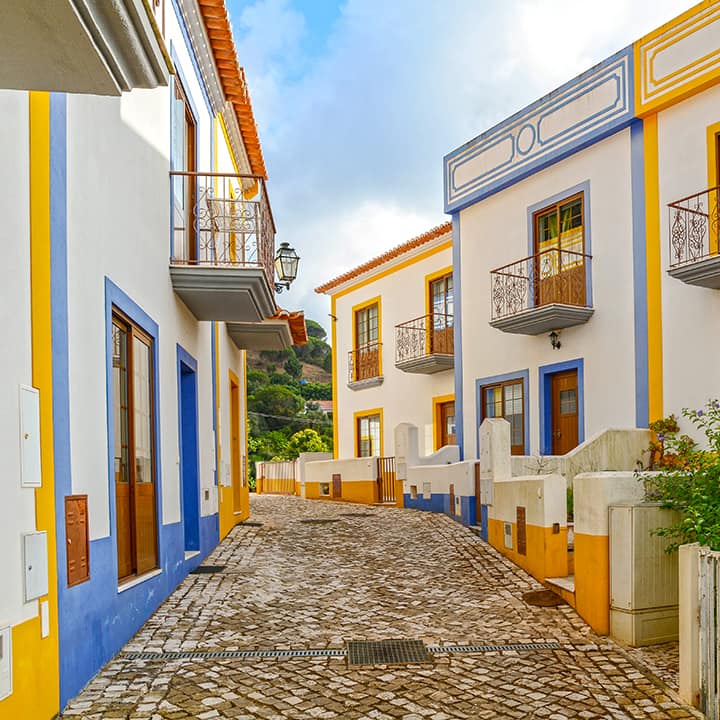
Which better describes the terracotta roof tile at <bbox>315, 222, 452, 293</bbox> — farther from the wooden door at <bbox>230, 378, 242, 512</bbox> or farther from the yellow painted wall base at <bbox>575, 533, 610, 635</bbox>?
the yellow painted wall base at <bbox>575, 533, 610, 635</bbox>

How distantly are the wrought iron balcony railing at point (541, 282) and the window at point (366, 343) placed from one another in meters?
7.14

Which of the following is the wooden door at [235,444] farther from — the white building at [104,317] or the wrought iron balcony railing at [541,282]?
the wrought iron balcony railing at [541,282]

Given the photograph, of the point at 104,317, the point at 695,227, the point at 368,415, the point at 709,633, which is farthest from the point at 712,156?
the point at 368,415

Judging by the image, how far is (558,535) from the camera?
7805 millimetres

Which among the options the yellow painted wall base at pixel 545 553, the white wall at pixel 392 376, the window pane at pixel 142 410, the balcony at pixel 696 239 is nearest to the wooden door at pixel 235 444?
the window pane at pixel 142 410

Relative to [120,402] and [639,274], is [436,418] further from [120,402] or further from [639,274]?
[120,402]

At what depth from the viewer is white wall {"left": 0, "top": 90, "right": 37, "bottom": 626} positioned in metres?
3.82

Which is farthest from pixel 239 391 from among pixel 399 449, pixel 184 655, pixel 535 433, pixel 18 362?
pixel 18 362

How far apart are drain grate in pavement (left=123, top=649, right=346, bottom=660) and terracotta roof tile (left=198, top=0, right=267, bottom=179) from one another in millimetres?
6661

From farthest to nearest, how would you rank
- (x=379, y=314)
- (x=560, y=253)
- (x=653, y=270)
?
(x=379, y=314), (x=560, y=253), (x=653, y=270)

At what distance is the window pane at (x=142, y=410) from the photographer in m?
6.95

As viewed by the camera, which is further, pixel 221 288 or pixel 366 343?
pixel 366 343

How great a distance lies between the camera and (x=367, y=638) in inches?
233

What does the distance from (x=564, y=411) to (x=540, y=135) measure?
4.85 metres
